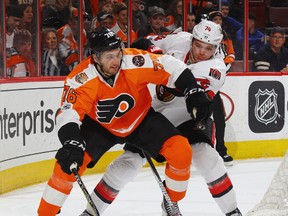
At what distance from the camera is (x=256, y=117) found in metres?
7.87

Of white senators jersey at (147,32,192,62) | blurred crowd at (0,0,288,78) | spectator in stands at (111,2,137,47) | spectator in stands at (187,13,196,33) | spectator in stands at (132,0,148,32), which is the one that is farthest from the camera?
spectator in stands at (187,13,196,33)

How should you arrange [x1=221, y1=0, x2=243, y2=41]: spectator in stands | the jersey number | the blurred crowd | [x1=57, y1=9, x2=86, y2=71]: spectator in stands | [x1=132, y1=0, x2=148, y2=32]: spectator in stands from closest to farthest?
the jersey number
the blurred crowd
[x1=57, y1=9, x2=86, y2=71]: spectator in stands
[x1=132, y1=0, x2=148, y2=32]: spectator in stands
[x1=221, y1=0, x2=243, y2=41]: spectator in stands

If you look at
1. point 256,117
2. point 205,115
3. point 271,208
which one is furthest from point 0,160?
point 271,208

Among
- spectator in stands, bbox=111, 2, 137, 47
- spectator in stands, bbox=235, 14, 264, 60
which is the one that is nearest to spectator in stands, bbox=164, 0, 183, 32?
spectator in stands, bbox=111, 2, 137, 47

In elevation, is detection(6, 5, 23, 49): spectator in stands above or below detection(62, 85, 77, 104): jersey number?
above

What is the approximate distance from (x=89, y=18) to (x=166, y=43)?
2436 millimetres

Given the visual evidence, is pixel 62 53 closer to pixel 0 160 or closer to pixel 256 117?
pixel 0 160

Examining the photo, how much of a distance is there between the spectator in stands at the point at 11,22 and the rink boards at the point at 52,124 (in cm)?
31

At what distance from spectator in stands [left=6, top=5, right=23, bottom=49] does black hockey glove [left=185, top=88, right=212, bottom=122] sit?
7.52 ft

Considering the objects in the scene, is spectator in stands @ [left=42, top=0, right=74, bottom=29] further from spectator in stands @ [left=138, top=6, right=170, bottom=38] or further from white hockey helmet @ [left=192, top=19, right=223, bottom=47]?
white hockey helmet @ [left=192, top=19, right=223, bottom=47]

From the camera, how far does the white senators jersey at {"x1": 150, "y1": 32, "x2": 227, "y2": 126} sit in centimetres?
454

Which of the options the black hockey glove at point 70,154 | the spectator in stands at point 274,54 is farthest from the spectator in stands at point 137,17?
the black hockey glove at point 70,154

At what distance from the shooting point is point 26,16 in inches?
255

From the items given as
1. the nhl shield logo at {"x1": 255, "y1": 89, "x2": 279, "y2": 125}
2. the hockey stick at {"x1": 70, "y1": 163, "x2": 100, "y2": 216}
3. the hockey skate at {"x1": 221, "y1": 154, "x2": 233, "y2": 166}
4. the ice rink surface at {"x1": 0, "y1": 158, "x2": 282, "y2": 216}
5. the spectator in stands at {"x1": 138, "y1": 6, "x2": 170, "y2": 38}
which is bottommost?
the hockey skate at {"x1": 221, "y1": 154, "x2": 233, "y2": 166}
